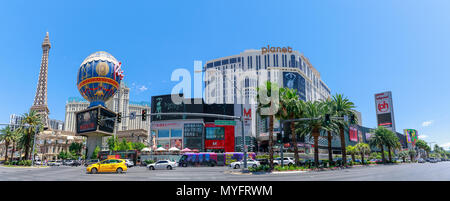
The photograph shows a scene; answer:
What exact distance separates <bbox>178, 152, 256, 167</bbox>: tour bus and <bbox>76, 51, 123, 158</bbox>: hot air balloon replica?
25.5 metres

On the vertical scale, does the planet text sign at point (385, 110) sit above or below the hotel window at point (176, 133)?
above

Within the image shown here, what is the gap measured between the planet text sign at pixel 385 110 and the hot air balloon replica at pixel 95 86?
124632 millimetres

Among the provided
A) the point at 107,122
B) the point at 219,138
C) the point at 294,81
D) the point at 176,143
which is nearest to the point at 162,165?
the point at 107,122

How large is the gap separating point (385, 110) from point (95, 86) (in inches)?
5175

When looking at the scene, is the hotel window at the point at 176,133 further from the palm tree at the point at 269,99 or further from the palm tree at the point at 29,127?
the palm tree at the point at 269,99

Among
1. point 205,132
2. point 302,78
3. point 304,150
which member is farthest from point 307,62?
point 205,132

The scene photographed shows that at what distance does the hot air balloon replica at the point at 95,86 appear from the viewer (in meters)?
64.2

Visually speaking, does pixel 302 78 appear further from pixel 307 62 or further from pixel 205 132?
pixel 205 132

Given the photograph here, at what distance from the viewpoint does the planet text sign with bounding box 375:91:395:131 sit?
131625 mm

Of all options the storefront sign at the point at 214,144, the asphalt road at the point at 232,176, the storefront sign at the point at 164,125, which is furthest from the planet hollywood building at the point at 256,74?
the asphalt road at the point at 232,176

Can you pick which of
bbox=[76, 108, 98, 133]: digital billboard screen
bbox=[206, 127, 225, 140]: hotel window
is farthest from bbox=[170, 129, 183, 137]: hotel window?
bbox=[76, 108, 98, 133]: digital billboard screen

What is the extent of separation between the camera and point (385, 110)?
439ft

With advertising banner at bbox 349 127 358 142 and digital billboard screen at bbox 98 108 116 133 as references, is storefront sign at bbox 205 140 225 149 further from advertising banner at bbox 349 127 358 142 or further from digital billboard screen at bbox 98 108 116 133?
advertising banner at bbox 349 127 358 142

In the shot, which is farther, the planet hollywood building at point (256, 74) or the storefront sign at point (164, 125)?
the planet hollywood building at point (256, 74)
